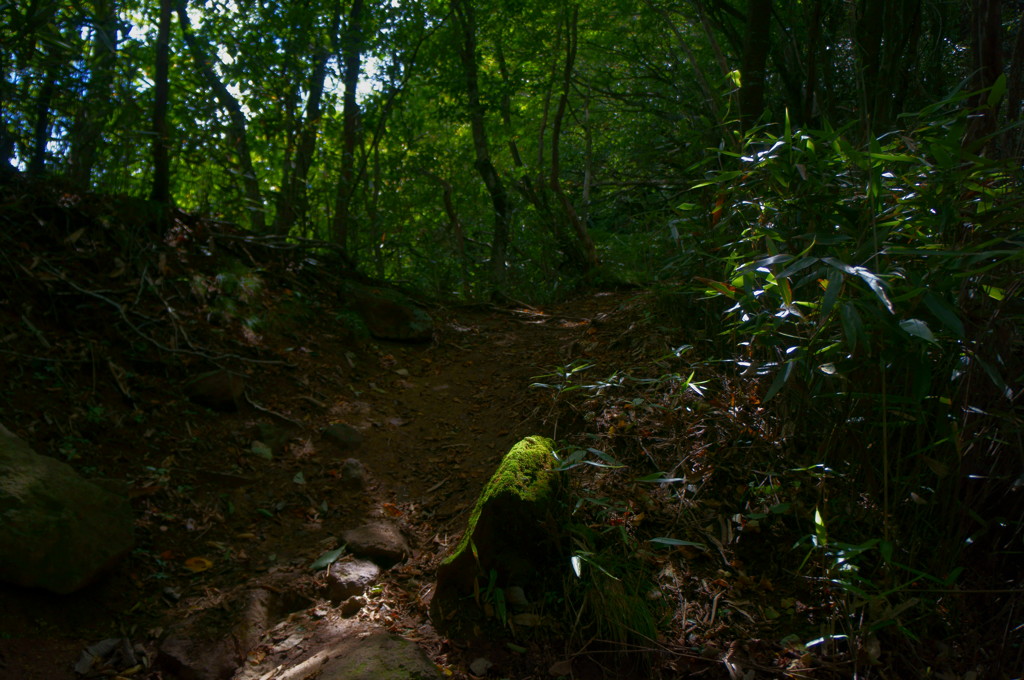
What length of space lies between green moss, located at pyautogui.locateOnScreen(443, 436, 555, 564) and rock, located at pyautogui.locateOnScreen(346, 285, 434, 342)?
2.60 metres

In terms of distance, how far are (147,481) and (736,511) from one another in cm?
263

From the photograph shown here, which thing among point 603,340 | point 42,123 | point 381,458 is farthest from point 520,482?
point 42,123

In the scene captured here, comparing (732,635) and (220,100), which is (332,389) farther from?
(732,635)

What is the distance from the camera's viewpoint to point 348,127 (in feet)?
18.3

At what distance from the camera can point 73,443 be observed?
2910 millimetres

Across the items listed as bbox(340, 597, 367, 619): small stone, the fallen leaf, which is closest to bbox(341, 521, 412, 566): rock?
bbox(340, 597, 367, 619): small stone

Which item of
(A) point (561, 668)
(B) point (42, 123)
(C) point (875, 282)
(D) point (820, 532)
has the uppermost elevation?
(B) point (42, 123)

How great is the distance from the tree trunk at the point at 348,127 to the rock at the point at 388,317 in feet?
1.85

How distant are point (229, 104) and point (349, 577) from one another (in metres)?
3.73

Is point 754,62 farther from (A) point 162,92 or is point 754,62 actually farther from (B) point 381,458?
(A) point 162,92

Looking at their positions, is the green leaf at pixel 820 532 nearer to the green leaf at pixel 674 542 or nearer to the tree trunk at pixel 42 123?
the green leaf at pixel 674 542

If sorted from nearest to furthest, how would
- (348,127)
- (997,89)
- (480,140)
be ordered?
(997,89) → (348,127) → (480,140)

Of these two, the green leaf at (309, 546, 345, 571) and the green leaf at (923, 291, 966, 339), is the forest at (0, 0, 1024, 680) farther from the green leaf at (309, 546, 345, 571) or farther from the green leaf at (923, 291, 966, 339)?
the green leaf at (309, 546, 345, 571)

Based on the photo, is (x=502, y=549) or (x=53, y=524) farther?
(x=502, y=549)
